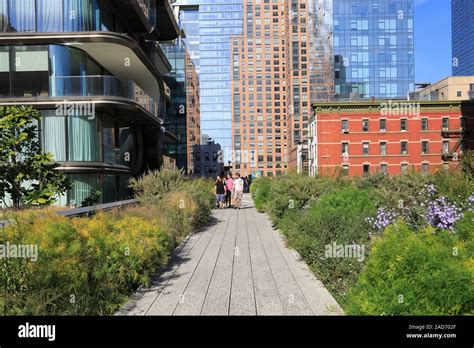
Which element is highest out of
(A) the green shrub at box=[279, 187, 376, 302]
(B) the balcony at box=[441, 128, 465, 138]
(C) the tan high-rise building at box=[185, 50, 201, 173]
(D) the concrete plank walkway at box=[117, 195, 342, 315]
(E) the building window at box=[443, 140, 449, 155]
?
(C) the tan high-rise building at box=[185, 50, 201, 173]

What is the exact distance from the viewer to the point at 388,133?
66750mm

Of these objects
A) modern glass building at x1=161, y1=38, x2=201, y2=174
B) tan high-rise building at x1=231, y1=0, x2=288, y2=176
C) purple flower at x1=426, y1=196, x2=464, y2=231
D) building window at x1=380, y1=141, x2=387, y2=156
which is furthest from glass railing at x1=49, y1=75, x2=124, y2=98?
tan high-rise building at x1=231, y1=0, x2=288, y2=176

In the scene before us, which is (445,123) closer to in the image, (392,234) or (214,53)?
(392,234)

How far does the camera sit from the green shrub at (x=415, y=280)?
352 centimetres

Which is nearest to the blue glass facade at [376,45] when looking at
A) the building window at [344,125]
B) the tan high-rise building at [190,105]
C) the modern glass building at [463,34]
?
the modern glass building at [463,34]

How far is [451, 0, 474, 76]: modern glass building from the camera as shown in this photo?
55.6 meters

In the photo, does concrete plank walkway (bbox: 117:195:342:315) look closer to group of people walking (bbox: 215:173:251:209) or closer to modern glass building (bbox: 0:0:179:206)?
modern glass building (bbox: 0:0:179:206)

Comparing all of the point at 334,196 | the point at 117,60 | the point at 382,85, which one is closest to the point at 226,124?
the point at 382,85

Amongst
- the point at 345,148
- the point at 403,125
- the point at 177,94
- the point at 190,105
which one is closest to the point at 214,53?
the point at 190,105

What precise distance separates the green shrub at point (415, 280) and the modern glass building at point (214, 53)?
562 feet

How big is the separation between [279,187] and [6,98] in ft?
45.1

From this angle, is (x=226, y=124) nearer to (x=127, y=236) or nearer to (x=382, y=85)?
(x=382, y=85)

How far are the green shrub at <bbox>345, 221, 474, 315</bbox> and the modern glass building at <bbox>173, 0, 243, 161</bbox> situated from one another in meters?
171

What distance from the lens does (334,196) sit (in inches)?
404
